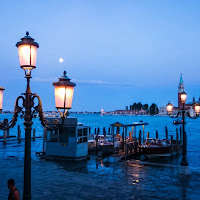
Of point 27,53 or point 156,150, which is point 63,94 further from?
point 156,150

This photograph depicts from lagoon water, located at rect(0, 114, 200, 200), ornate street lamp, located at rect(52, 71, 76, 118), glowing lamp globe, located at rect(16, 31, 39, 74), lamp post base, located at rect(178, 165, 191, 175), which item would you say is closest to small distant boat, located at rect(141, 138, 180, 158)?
lagoon water, located at rect(0, 114, 200, 200)

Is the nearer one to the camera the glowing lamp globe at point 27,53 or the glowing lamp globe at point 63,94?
the glowing lamp globe at point 27,53

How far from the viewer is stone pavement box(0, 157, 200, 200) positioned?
35.1 feet

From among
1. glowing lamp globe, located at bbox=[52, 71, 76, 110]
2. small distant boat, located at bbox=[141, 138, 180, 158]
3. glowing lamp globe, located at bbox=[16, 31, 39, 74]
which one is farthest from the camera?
small distant boat, located at bbox=[141, 138, 180, 158]

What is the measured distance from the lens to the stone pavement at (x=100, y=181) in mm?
10703

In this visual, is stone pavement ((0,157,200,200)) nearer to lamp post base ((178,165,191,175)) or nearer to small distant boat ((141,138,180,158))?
lamp post base ((178,165,191,175))

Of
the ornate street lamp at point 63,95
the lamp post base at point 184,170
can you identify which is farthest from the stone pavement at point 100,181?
the ornate street lamp at point 63,95

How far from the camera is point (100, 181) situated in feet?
42.3

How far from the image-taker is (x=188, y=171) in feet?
48.4

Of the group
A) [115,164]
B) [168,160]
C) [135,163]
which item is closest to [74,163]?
[115,164]

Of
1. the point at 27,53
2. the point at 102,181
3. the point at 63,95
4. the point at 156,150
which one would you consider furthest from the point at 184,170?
the point at 27,53

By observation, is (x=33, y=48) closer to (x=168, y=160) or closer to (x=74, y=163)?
(x=74, y=163)

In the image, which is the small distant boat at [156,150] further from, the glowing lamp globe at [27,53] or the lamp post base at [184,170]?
the glowing lamp globe at [27,53]

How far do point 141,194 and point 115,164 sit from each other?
7132mm
